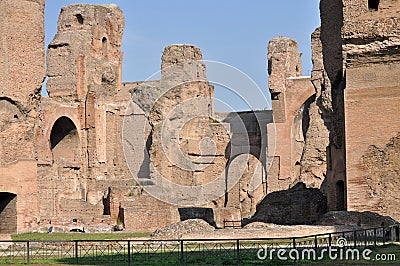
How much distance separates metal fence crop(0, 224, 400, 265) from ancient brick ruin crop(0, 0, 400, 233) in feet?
14.2

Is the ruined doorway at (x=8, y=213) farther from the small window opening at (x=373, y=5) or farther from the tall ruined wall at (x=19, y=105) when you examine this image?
the small window opening at (x=373, y=5)

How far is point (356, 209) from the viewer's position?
19750mm

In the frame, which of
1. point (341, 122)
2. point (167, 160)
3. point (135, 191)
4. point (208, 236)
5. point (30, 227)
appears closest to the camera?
point (208, 236)

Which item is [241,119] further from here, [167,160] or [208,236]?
[208,236]

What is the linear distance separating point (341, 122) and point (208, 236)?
21.7 feet

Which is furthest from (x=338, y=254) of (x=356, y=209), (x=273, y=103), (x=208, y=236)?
(x=273, y=103)

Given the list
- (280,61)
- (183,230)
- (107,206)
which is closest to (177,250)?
(183,230)

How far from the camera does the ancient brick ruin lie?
1998 cm

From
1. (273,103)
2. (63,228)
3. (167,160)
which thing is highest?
(273,103)

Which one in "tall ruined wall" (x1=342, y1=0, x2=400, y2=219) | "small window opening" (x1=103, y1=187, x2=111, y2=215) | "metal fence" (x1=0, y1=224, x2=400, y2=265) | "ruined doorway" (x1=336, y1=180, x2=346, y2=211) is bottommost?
"metal fence" (x1=0, y1=224, x2=400, y2=265)

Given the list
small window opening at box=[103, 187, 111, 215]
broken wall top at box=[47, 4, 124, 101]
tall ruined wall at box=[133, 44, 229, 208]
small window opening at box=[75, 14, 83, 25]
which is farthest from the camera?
small window opening at box=[75, 14, 83, 25]

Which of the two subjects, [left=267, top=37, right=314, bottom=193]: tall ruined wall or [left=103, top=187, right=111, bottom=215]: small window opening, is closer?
[left=103, top=187, right=111, bottom=215]: small window opening

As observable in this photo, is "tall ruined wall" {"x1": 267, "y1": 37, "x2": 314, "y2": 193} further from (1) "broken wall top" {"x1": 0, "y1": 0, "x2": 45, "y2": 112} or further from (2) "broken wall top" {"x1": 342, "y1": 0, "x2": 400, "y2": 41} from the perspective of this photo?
(2) "broken wall top" {"x1": 342, "y1": 0, "x2": 400, "y2": 41}

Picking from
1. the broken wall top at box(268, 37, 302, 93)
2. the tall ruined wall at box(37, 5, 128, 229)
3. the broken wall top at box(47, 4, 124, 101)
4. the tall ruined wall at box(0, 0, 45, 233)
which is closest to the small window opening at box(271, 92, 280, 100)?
the broken wall top at box(268, 37, 302, 93)
